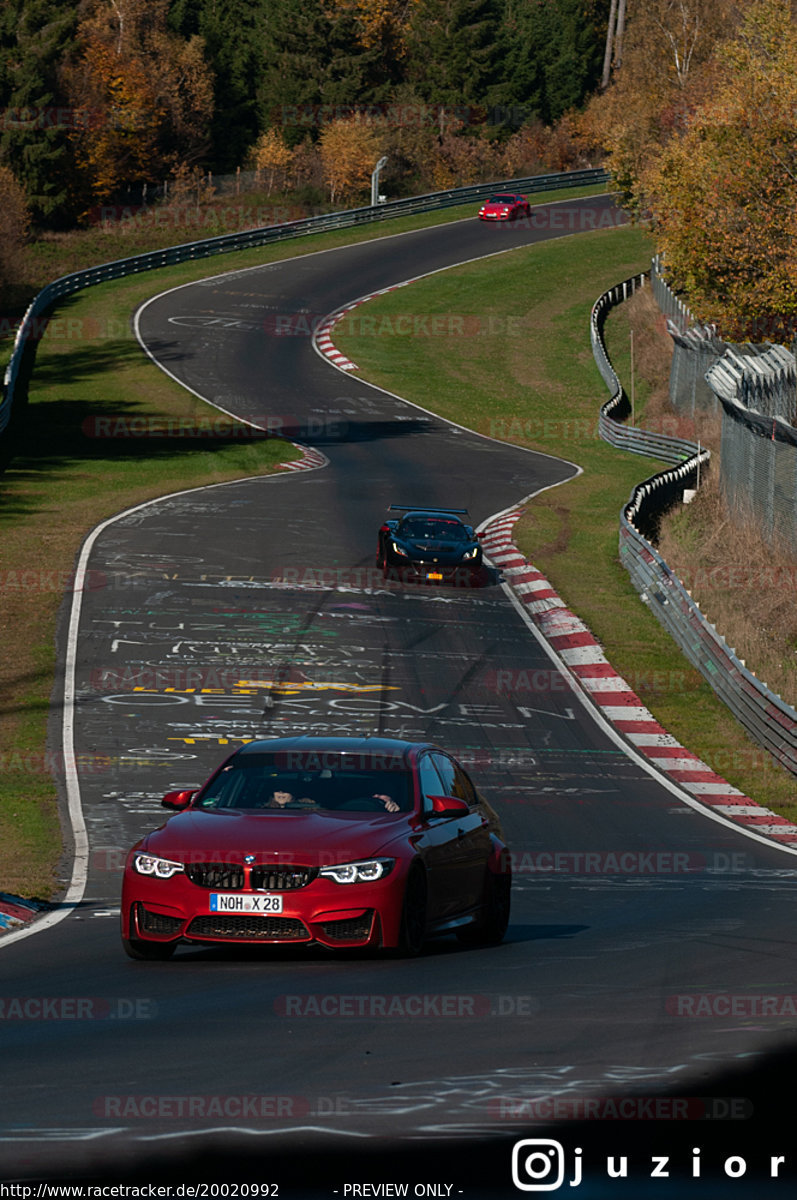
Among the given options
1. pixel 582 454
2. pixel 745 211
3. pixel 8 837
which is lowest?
pixel 582 454

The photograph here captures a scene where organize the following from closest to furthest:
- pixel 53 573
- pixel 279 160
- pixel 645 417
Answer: pixel 53 573 < pixel 645 417 < pixel 279 160

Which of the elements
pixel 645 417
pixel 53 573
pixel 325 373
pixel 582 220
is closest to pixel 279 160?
pixel 582 220

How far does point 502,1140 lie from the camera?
6.20 metres

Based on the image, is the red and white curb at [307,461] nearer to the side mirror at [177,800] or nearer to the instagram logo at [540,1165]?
the side mirror at [177,800]

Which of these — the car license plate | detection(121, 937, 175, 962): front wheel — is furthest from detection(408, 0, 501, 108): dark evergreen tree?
the car license plate

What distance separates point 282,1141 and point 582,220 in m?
89.1

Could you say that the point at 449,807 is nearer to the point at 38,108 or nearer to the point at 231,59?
the point at 38,108

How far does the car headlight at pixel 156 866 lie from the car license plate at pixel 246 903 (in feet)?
1.10

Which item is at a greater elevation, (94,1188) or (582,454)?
(94,1188)

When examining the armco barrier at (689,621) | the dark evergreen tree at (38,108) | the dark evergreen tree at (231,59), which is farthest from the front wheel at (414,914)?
the dark evergreen tree at (231,59)

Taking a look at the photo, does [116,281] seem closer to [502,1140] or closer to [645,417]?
[645,417]

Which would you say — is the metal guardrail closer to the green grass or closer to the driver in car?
the green grass

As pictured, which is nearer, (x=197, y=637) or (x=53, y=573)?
(x=197, y=637)

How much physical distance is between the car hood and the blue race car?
21626 mm
